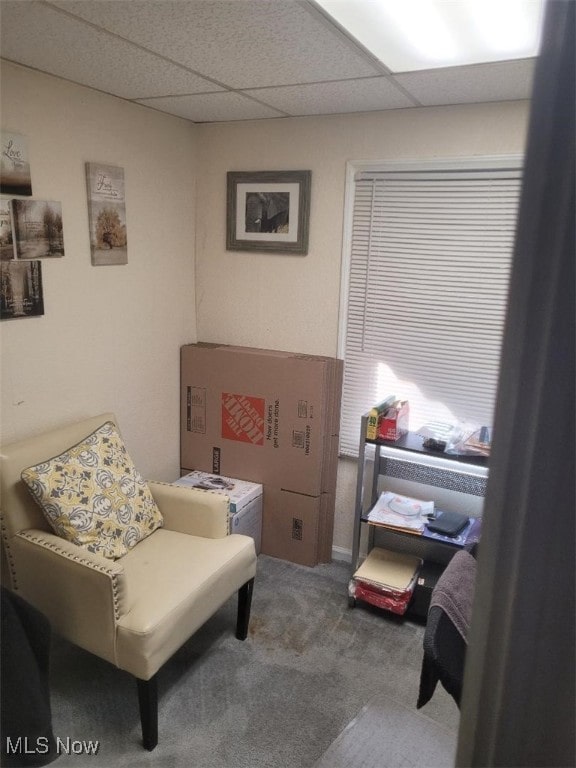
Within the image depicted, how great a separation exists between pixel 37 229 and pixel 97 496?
3.47ft

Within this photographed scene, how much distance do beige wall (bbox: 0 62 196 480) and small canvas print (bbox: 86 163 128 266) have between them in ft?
0.12

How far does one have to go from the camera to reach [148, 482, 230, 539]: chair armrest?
7.43ft

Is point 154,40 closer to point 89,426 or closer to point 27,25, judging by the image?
point 27,25

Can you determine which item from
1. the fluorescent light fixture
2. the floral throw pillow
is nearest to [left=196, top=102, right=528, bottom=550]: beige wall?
the fluorescent light fixture

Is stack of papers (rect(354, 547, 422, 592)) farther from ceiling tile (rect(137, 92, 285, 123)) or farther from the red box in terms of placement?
ceiling tile (rect(137, 92, 285, 123))

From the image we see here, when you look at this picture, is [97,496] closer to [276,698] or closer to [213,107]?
[276,698]

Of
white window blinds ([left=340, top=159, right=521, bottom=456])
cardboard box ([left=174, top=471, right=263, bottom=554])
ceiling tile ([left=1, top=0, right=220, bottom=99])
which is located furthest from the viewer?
cardboard box ([left=174, top=471, right=263, bottom=554])

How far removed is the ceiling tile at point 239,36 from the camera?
1405 mm

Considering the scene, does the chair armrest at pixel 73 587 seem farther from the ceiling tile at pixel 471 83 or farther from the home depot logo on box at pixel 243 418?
the ceiling tile at pixel 471 83

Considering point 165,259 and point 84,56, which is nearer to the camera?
point 84,56

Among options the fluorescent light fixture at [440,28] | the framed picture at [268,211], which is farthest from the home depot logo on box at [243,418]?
the fluorescent light fixture at [440,28]

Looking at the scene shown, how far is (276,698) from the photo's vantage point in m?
2.02

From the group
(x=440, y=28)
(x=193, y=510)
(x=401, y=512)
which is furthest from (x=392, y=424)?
(x=440, y=28)

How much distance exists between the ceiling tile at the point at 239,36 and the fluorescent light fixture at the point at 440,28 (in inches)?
3.0
